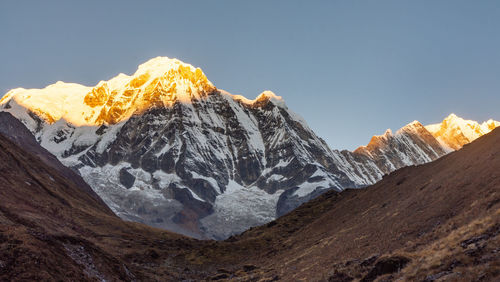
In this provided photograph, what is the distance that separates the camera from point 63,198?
A: 122875mm

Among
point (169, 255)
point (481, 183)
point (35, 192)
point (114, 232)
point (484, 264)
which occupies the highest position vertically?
point (35, 192)

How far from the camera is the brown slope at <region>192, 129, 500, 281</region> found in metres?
27.1

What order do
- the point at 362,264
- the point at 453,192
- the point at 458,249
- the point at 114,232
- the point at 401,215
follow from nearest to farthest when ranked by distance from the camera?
the point at 458,249
the point at 362,264
the point at 453,192
the point at 401,215
the point at 114,232

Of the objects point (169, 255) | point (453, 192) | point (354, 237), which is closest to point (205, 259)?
point (169, 255)

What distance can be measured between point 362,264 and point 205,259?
61939mm

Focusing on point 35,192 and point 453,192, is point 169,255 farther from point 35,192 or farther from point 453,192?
point 453,192

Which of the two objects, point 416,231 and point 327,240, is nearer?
point 416,231

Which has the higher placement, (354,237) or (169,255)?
(169,255)

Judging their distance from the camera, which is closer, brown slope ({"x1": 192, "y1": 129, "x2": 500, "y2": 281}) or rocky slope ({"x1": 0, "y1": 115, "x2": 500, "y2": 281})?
brown slope ({"x1": 192, "y1": 129, "x2": 500, "y2": 281})

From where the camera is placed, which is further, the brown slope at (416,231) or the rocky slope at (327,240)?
the rocky slope at (327,240)

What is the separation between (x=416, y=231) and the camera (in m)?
42.8

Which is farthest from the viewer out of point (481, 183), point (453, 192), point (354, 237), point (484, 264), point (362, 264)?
point (354, 237)

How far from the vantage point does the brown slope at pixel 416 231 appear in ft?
88.8

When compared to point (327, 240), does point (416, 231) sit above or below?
below
